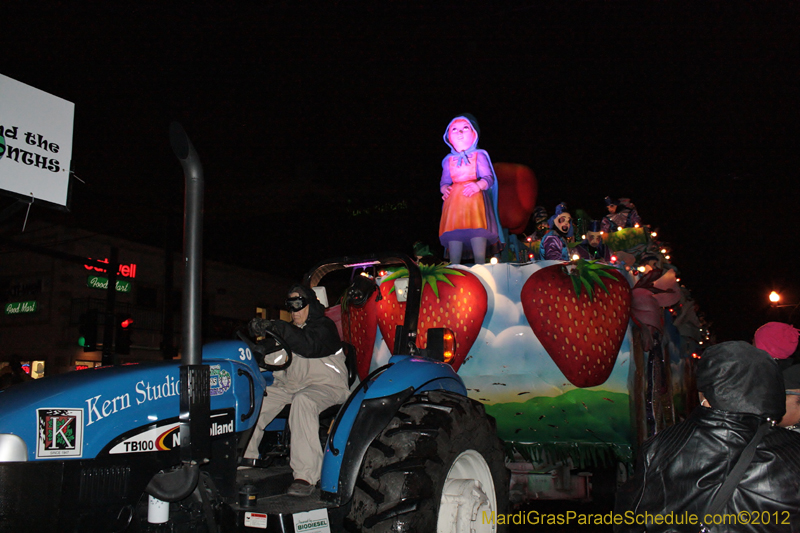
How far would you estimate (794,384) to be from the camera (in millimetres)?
3572

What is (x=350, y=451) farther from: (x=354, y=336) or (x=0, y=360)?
(x=0, y=360)

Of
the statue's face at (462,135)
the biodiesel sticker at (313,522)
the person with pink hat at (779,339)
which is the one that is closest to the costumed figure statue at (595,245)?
the statue's face at (462,135)

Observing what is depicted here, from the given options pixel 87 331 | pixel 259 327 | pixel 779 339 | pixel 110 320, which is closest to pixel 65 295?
pixel 110 320

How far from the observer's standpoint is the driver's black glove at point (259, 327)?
3116mm

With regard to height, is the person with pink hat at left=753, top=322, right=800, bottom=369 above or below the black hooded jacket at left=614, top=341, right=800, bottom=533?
above

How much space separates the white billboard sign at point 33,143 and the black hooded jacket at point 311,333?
1582 millimetres

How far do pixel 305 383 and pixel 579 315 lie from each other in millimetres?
2430

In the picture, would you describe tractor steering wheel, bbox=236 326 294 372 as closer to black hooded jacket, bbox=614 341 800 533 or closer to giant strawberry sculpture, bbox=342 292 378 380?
giant strawberry sculpture, bbox=342 292 378 380

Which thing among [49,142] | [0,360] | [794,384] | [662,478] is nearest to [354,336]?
[49,142]

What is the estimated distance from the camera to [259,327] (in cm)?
313

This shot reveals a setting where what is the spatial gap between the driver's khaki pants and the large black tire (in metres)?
0.47

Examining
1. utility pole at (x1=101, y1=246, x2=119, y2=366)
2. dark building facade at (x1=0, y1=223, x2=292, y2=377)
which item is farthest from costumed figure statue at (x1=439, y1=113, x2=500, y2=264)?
dark building facade at (x1=0, y1=223, x2=292, y2=377)

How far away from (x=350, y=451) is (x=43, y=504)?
133 cm

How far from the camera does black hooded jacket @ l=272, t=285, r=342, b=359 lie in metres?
3.30
